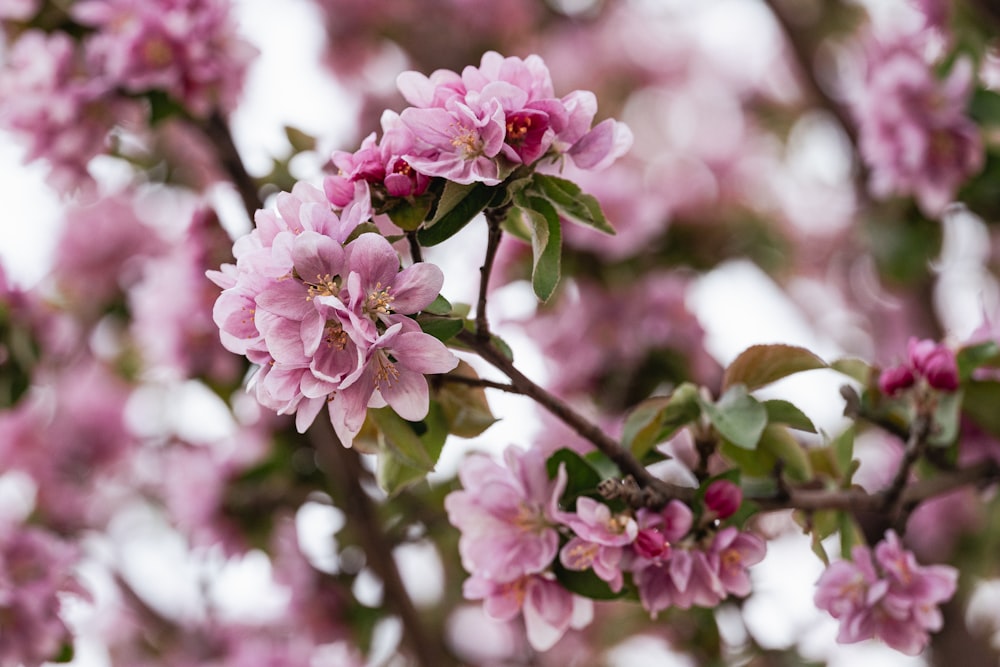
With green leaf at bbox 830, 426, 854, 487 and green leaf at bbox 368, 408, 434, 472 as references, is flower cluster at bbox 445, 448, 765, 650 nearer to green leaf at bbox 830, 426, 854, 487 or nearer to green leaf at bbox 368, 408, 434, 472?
green leaf at bbox 368, 408, 434, 472

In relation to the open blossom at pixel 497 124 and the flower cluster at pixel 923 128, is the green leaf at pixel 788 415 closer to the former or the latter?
the open blossom at pixel 497 124

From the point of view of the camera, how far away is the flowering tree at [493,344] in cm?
75

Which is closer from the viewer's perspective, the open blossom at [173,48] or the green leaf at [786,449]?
the green leaf at [786,449]

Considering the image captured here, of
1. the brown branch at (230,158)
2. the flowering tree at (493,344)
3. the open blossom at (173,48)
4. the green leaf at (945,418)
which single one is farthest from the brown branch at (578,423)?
the open blossom at (173,48)

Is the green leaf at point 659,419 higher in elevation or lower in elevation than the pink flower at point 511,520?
higher

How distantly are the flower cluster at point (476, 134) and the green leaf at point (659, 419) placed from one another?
0.75ft

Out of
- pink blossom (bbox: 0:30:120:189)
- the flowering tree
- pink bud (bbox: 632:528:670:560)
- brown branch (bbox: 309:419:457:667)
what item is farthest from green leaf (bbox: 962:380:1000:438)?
pink blossom (bbox: 0:30:120:189)

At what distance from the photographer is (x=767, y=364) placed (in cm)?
93

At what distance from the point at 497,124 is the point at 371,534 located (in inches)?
31.9

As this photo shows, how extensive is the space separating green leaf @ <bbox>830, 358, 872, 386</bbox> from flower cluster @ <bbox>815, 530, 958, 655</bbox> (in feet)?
0.59

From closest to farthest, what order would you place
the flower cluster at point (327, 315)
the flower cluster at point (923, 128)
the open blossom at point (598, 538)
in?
1. the flower cluster at point (327, 315)
2. the open blossom at point (598, 538)
3. the flower cluster at point (923, 128)

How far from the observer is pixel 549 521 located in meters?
0.85

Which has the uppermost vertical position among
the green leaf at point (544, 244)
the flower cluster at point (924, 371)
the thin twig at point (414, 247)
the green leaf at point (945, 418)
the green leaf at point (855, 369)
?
the green leaf at point (544, 244)

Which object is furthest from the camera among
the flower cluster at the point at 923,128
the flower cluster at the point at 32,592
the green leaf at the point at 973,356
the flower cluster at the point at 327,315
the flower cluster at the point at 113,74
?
the flower cluster at the point at 923,128
